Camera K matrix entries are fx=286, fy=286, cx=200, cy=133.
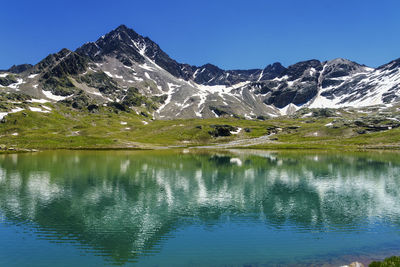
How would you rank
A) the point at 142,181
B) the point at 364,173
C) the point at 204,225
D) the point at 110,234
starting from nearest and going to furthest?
the point at 110,234
the point at 204,225
the point at 142,181
the point at 364,173

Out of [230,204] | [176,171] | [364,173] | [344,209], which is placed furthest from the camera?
[176,171]

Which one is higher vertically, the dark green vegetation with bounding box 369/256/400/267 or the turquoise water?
the dark green vegetation with bounding box 369/256/400/267

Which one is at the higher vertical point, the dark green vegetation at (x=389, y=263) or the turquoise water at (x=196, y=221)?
the dark green vegetation at (x=389, y=263)

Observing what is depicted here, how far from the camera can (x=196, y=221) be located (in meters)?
42.2

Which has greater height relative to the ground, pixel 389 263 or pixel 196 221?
pixel 389 263

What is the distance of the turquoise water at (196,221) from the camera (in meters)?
30.4

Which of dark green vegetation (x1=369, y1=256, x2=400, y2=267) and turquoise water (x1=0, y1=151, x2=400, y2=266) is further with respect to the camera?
turquoise water (x1=0, y1=151, x2=400, y2=266)

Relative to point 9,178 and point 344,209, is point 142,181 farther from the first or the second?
point 344,209

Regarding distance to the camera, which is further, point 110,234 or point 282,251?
point 110,234

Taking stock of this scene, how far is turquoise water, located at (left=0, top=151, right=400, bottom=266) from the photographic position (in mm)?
30438

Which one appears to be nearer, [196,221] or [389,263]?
[389,263]

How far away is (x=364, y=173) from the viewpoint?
87.9 metres

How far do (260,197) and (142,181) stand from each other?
3278 centimetres

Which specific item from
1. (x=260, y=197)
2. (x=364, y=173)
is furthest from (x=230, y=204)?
(x=364, y=173)
